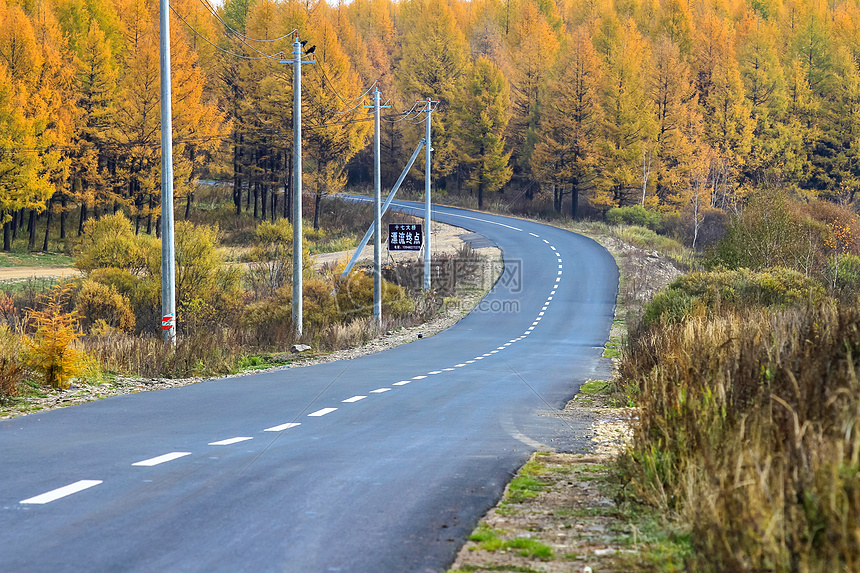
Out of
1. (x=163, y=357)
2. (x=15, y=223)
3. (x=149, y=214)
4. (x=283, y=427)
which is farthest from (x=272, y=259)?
(x=283, y=427)

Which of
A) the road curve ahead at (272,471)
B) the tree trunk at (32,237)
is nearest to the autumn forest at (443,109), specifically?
the tree trunk at (32,237)

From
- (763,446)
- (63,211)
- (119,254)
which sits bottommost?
(119,254)

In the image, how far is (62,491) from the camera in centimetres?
663

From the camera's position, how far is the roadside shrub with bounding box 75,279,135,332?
92.6 ft

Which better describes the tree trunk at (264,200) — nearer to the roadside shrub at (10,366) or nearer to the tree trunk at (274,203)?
the tree trunk at (274,203)

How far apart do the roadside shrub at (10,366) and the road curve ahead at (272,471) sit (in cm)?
126

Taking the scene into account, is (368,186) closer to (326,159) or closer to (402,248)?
(326,159)

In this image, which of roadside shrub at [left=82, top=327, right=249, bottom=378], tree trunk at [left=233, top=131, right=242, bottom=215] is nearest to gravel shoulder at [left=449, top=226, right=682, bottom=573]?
roadside shrub at [left=82, top=327, right=249, bottom=378]

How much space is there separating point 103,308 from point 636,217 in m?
47.9

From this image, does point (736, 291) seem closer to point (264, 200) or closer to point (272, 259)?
point (272, 259)

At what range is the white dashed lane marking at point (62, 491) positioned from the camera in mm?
6348

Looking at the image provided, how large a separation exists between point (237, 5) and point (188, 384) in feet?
226

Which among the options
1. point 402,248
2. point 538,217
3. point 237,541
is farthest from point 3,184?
point 237,541

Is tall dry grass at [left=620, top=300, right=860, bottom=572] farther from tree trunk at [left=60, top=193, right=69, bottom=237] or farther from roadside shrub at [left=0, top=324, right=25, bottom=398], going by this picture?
tree trunk at [left=60, top=193, right=69, bottom=237]
